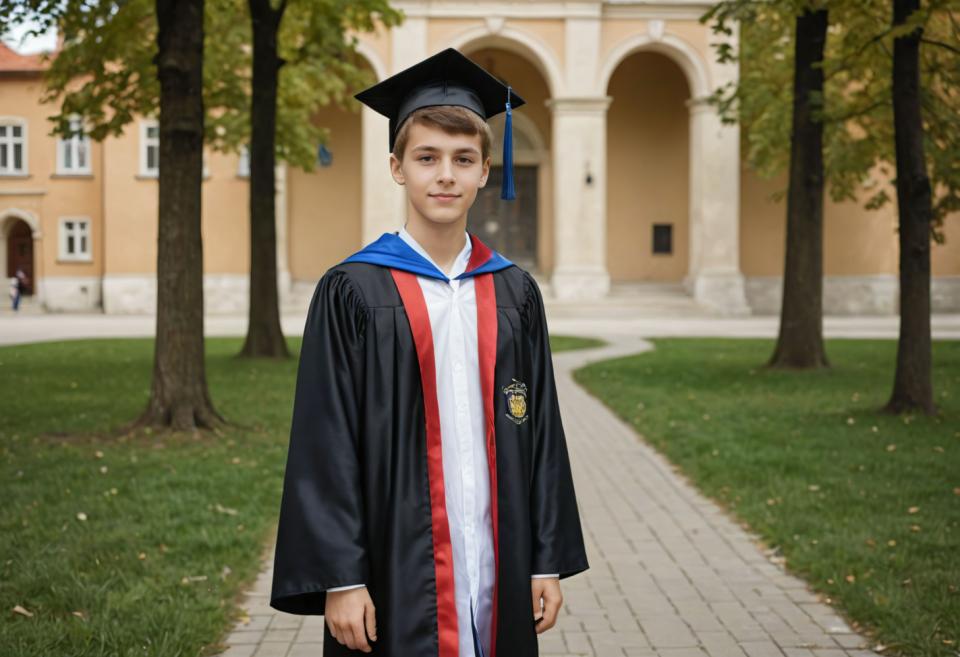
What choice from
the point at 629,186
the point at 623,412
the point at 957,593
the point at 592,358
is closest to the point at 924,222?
the point at 623,412

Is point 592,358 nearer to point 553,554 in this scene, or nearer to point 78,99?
point 78,99

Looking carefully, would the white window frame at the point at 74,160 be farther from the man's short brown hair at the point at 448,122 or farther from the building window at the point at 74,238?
the man's short brown hair at the point at 448,122

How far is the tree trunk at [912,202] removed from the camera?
1005cm

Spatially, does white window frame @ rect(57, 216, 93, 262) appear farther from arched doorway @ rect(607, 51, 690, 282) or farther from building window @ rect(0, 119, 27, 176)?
arched doorway @ rect(607, 51, 690, 282)

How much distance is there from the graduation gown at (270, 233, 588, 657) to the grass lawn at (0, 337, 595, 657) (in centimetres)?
210

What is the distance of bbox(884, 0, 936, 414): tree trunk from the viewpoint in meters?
10.0

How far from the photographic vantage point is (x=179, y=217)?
8906 mm

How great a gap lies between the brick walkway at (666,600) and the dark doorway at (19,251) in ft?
115

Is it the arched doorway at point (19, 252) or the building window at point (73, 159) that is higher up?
the building window at point (73, 159)

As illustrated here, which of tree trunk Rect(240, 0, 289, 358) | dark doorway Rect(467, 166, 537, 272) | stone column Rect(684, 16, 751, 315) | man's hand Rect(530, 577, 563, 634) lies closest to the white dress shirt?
man's hand Rect(530, 577, 563, 634)

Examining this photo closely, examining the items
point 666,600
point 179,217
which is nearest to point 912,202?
point 666,600

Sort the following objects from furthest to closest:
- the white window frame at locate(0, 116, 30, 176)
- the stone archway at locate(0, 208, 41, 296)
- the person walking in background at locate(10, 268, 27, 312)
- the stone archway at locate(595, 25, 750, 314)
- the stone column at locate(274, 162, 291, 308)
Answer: the stone archway at locate(0, 208, 41, 296) → the white window frame at locate(0, 116, 30, 176) → the person walking in background at locate(10, 268, 27, 312) → the stone archway at locate(595, 25, 750, 314) → the stone column at locate(274, 162, 291, 308)

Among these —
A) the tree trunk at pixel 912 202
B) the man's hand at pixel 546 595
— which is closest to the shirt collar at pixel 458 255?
the man's hand at pixel 546 595

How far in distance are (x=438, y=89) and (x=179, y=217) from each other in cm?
683
